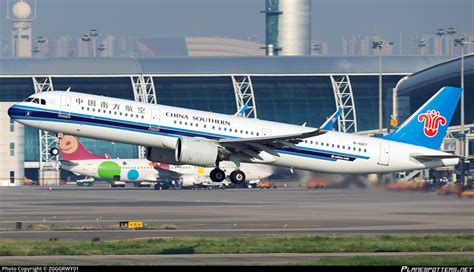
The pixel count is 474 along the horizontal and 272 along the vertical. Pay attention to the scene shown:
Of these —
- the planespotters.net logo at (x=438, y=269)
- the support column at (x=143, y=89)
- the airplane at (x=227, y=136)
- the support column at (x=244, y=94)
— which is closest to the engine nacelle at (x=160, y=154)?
the airplane at (x=227, y=136)

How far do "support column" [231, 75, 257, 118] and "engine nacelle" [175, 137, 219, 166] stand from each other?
283 feet

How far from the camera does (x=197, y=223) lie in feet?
174

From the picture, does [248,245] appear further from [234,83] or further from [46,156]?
[234,83]

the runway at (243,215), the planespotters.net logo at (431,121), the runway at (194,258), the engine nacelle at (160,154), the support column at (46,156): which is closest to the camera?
the runway at (194,258)

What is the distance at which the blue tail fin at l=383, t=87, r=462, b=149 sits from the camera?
63.0 metres

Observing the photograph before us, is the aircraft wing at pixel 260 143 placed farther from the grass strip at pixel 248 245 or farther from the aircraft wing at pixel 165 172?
the aircraft wing at pixel 165 172

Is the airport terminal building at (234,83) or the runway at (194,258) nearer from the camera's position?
the runway at (194,258)

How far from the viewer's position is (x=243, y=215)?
59000mm

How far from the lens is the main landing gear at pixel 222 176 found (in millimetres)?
57566

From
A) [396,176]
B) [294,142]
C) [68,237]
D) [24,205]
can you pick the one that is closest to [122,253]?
[68,237]

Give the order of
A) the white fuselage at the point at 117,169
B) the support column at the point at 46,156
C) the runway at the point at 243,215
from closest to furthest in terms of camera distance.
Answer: the runway at the point at 243,215 → the white fuselage at the point at 117,169 → the support column at the point at 46,156

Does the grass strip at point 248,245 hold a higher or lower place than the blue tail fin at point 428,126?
lower

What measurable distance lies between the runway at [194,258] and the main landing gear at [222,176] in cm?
2073

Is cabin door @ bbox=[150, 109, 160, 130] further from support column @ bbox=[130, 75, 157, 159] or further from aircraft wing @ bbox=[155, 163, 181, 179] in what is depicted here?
support column @ bbox=[130, 75, 157, 159]
